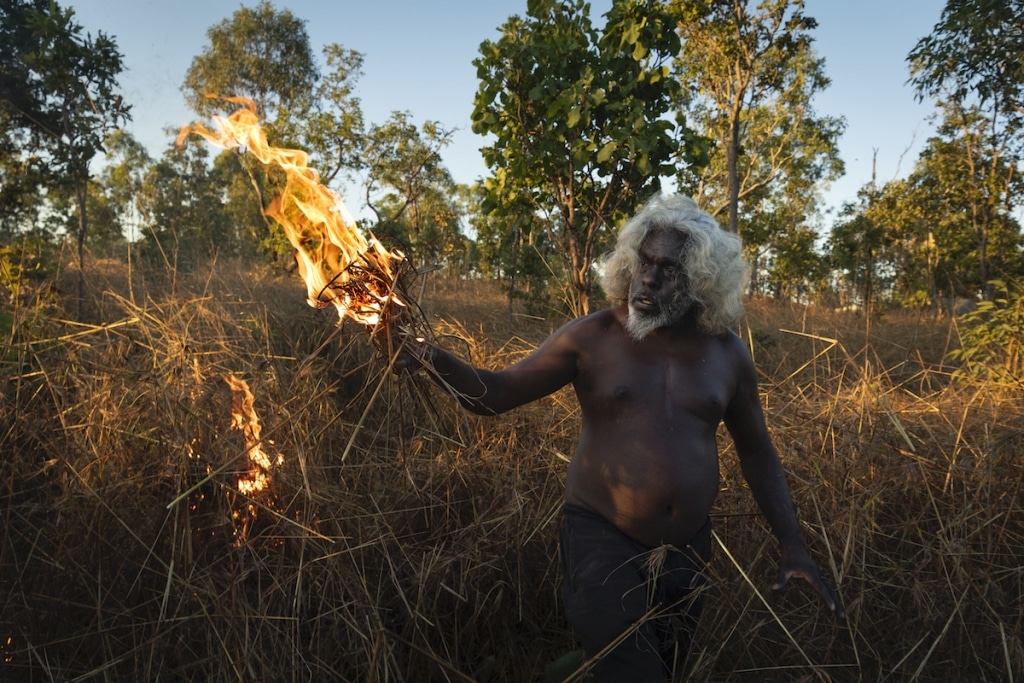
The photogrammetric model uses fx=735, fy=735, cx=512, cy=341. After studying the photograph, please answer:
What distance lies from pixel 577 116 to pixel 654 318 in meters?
2.88

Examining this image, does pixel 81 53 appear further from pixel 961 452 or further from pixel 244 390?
pixel 961 452

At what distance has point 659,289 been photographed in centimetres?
248

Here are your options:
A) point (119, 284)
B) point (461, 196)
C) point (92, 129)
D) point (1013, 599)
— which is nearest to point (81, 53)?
point (92, 129)

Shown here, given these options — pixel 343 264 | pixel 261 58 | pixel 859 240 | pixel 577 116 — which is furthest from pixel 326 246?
pixel 261 58

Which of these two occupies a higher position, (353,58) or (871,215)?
(353,58)

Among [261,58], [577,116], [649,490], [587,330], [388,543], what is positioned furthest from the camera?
[261,58]

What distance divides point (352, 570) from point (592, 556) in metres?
1.22

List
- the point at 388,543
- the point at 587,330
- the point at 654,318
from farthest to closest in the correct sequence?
the point at 388,543 < the point at 587,330 < the point at 654,318

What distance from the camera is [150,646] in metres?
2.70

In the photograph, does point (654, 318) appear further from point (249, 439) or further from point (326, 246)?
point (249, 439)

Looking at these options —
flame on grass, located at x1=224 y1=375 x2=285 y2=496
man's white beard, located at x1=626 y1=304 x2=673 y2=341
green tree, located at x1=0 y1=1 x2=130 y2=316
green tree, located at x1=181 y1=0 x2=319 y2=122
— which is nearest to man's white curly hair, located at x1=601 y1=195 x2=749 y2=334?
man's white beard, located at x1=626 y1=304 x2=673 y2=341

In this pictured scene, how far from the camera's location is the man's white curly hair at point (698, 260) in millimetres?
2523

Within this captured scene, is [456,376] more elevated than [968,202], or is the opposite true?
[968,202]

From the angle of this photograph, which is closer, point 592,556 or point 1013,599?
point 592,556
